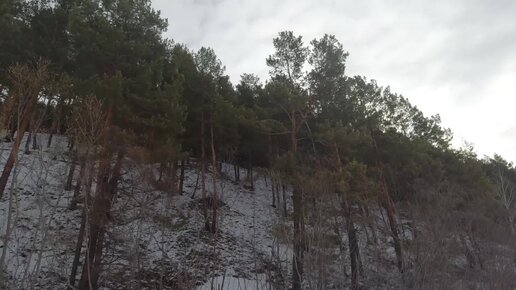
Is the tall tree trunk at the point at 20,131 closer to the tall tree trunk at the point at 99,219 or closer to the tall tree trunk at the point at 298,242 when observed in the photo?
the tall tree trunk at the point at 99,219

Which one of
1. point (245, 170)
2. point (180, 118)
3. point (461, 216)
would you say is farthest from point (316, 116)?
point (245, 170)

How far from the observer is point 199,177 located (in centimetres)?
3141

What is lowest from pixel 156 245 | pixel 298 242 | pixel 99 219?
pixel 156 245

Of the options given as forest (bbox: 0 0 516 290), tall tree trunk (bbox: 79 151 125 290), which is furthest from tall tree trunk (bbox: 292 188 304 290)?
tall tree trunk (bbox: 79 151 125 290)

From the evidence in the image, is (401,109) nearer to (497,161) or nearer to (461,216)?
(461,216)

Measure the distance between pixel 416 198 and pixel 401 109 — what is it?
5254 millimetres

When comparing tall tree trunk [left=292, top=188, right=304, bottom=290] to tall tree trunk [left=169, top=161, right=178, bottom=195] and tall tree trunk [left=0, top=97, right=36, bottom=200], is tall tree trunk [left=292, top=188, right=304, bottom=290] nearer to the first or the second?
tall tree trunk [left=169, top=161, right=178, bottom=195]

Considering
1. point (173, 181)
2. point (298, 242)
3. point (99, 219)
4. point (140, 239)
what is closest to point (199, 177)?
point (173, 181)

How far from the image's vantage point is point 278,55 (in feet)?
73.9

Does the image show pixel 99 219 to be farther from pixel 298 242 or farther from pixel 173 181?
pixel 298 242

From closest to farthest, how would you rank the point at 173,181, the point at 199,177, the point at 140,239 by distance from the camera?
the point at 140,239 < the point at 173,181 < the point at 199,177

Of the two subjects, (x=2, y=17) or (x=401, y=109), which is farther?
(x=401, y=109)

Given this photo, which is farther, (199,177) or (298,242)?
(199,177)

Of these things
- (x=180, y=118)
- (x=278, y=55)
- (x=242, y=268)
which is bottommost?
(x=242, y=268)
